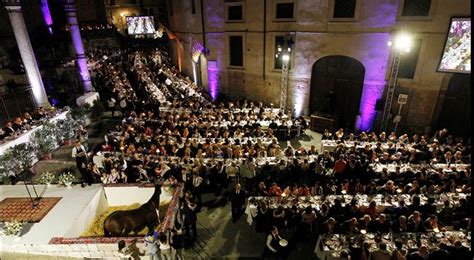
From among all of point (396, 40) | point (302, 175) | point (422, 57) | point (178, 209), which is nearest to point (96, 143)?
point (178, 209)

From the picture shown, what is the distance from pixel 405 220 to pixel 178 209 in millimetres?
7122

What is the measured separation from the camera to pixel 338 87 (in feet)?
61.8

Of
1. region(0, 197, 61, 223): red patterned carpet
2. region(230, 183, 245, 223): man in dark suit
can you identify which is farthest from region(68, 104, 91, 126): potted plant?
region(230, 183, 245, 223): man in dark suit

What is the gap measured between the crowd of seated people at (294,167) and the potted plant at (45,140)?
2.83 meters

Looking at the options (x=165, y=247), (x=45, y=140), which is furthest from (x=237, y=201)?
(x=45, y=140)

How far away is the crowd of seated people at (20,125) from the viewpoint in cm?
1283

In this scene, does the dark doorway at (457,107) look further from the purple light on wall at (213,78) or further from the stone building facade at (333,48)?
the purple light on wall at (213,78)

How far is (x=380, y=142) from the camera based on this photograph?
13570mm

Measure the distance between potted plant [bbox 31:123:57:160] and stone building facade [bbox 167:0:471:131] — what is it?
1273cm

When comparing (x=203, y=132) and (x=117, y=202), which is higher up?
(x=203, y=132)

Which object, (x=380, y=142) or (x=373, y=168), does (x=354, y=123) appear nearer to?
(x=380, y=142)

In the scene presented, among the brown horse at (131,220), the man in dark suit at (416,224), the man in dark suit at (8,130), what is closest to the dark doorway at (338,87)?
the man in dark suit at (416,224)

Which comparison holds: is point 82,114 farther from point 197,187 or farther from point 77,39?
point 197,187

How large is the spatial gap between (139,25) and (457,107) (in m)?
32.5
